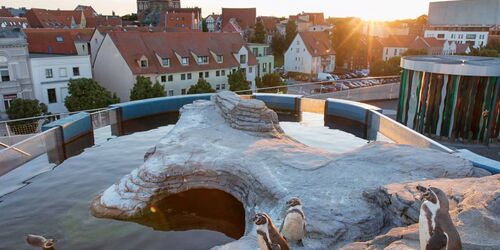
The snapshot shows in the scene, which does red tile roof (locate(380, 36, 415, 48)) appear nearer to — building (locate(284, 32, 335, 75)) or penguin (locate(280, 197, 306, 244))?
building (locate(284, 32, 335, 75))

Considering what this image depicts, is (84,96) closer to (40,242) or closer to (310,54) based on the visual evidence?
(40,242)

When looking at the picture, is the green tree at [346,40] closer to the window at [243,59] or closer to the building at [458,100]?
the window at [243,59]

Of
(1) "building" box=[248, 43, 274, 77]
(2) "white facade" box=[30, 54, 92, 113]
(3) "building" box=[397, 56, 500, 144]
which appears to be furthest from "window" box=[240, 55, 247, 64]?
(3) "building" box=[397, 56, 500, 144]

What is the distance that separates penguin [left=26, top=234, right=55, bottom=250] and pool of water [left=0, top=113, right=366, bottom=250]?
9.8 inches

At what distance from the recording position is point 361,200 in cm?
1119

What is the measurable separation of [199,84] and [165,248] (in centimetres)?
2912

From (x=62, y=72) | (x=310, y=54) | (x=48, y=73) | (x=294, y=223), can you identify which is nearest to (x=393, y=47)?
(x=310, y=54)

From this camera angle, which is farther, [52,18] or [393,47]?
[52,18]

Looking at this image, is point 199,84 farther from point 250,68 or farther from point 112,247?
point 112,247

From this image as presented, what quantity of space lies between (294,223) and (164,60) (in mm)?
38122

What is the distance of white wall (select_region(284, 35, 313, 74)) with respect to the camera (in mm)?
69250

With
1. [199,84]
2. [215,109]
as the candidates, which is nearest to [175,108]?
[215,109]

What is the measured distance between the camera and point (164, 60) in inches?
1742

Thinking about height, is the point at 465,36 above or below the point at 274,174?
above
